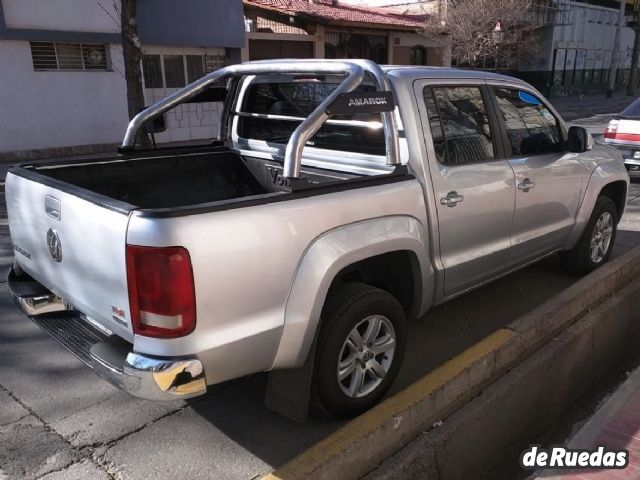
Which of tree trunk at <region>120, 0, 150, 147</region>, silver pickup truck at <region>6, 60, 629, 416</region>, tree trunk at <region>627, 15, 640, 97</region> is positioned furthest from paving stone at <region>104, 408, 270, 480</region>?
tree trunk at <region>627, 15, 640, 97</region>

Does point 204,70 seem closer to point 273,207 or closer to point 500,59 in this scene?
point 273,207

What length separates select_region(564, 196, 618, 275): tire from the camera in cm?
504

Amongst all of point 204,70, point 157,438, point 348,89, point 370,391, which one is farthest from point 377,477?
point 204,70

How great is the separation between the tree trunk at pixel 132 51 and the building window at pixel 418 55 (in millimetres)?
16775

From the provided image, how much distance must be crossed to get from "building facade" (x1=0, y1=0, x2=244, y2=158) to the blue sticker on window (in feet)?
34.7

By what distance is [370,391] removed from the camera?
316cm

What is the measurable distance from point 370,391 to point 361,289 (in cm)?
56

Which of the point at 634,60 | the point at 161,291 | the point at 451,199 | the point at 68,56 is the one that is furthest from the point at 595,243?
the point at 634,60

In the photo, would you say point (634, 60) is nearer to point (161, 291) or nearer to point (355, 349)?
point (355, 349)

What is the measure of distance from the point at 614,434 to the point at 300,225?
2193 millimetres

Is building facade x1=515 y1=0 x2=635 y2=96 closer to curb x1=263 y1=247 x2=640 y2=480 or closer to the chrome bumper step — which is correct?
curb x1=263 y1=247 x2=640 y2=480

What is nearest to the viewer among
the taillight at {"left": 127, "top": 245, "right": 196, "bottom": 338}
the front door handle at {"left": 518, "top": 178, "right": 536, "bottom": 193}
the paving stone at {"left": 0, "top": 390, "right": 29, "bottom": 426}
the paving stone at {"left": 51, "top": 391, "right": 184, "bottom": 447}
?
the taillight at {"left": 127, "top": 245, "right": 196, "bottom": 338}

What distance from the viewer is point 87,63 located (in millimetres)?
13109

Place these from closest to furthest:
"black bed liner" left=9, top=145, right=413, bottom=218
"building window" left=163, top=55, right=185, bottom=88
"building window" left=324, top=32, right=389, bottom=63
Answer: "black bed liner" left=9, top=145, right=413, bottom=218, "building window" left=163, top=55, right=185, bottom=88, "building window" left=324, top=32, right=389, bottom=63
